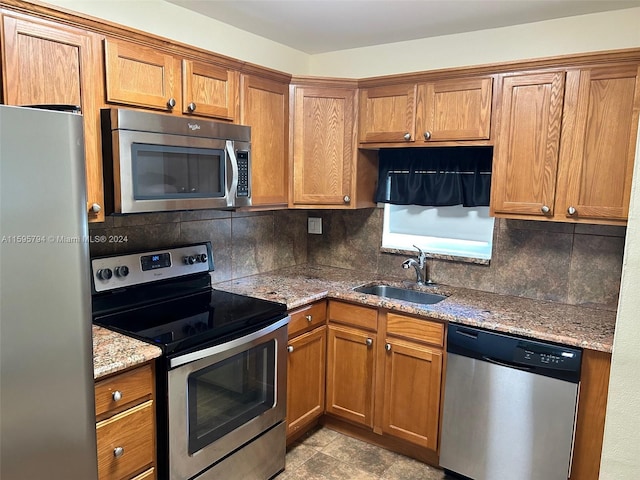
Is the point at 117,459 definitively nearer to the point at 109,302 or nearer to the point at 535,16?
the point at 109,302

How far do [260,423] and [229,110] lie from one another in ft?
5.15

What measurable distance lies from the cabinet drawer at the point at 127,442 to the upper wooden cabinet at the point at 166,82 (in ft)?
4.06

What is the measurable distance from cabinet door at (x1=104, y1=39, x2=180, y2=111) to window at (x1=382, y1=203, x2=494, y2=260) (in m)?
1.67

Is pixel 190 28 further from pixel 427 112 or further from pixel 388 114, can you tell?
pixel 427 112

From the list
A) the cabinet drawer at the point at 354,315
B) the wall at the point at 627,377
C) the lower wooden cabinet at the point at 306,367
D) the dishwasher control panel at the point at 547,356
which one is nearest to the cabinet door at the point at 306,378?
the lower wooden cabinet at the point at 306,367

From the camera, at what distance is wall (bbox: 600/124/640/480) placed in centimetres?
95

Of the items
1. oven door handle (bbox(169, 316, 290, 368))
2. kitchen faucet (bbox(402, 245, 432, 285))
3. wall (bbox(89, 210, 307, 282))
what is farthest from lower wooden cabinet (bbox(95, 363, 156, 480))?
kitchen faucet (bbox(402, 245, 432, 285))

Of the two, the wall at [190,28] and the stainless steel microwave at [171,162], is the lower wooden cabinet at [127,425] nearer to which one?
the stainless steel microwave at [171,162]

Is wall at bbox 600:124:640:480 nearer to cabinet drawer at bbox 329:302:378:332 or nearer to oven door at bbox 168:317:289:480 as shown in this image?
oven door at bbox 168:317:289:480

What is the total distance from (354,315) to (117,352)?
1363mm

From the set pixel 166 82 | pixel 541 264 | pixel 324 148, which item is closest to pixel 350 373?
pixel 541 264

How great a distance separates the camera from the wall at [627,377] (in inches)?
37.5

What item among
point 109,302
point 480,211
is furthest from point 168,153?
point 480,211

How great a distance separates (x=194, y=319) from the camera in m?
2.16
